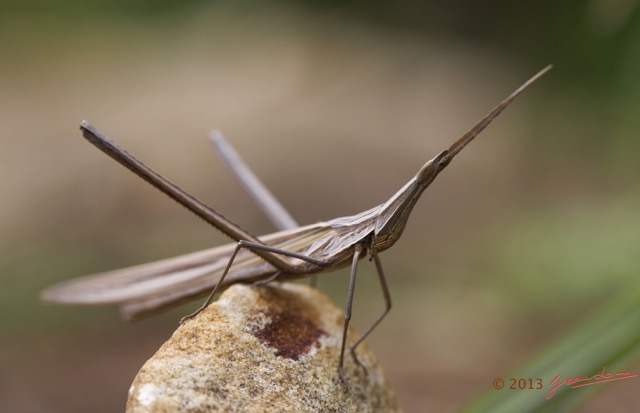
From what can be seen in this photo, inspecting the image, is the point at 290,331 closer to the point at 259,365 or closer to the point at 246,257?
the point at 259,365

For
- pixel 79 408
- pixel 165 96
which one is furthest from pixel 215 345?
pixel 165 96

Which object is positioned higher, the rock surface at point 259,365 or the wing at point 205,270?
the wing at point 205,270

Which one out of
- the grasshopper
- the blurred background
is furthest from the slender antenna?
the blurred background

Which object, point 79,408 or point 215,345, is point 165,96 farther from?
point 215,345

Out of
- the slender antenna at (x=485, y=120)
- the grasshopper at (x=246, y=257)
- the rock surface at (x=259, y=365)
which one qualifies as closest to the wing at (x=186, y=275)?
the grasshopper at (x=246, y=257)

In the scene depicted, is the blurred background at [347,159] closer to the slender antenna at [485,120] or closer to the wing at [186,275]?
the slender antenna at [485,120]

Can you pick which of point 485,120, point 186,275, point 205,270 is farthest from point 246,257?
point 485,120
